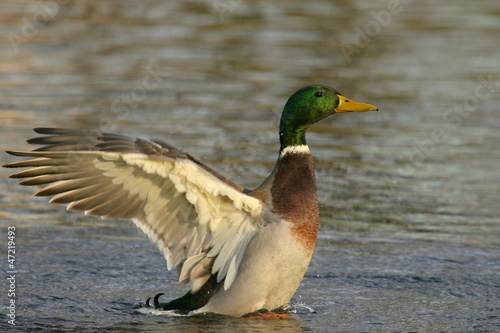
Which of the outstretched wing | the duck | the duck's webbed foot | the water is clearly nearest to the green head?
the duck

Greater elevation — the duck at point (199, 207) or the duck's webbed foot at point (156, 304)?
the duck at point (199, 207)

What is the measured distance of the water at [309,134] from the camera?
23.8ft

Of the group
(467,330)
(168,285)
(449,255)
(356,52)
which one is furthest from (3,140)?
(356,52)

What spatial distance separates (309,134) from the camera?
12.0 m

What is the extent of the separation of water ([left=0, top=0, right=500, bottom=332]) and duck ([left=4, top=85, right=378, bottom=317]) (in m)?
0.27

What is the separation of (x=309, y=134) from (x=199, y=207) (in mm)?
5790

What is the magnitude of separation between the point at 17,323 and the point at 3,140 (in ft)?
16.0

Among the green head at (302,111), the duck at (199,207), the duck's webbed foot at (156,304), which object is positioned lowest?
the duck's webbed foot at (156,304)

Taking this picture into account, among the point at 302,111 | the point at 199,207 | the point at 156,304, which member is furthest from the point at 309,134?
the point at 199,207

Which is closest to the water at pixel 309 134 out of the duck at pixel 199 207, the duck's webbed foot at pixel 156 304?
the duck's webbed foot at pixel 156 304

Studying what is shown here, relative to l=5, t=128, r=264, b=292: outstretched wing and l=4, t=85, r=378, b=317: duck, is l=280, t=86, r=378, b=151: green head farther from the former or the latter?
l=5, t=128, r=264, b=292: outstretched wing

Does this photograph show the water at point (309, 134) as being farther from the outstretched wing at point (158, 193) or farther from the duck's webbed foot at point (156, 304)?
the outstretched wing at point (158, 193)

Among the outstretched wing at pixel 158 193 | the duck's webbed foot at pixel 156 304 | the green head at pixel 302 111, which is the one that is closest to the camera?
the outstretched wing at pixel 158 193

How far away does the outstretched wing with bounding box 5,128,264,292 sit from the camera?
19.9ft
